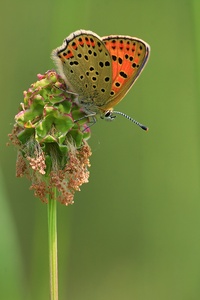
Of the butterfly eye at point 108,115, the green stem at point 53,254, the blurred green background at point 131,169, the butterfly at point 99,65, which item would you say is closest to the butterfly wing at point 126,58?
the butterfly at point 99,65

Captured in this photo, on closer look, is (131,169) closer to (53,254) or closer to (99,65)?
(99,65)

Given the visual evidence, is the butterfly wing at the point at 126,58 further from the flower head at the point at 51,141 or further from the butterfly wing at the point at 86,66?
the flower head at the point at 51,141

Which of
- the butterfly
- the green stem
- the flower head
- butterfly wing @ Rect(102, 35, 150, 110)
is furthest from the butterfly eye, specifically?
the green stem

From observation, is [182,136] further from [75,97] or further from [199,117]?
[75,97]

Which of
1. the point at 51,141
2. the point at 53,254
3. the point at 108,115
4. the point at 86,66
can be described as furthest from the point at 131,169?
the point at 53,254

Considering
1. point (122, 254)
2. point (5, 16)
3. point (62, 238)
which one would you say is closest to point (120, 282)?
point (122, 254)

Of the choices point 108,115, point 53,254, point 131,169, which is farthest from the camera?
point 131,169
